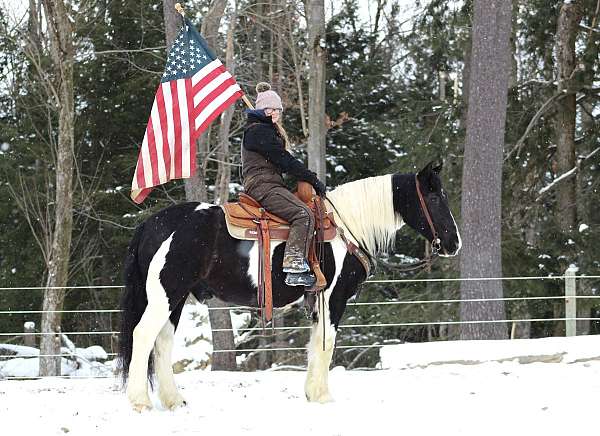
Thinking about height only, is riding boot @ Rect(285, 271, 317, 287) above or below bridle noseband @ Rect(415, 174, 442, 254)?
below

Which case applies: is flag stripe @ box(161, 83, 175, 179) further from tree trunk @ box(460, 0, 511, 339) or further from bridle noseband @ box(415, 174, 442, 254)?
tree trunk @ box(460, 0, 511, 339)

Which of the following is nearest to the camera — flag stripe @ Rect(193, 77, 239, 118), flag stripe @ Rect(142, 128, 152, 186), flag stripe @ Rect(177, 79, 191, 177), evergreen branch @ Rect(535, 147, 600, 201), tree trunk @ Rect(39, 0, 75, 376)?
flag stripe @ Rect(142, 128, 152, 186)

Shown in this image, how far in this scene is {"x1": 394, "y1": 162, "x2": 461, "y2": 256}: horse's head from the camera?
625cm

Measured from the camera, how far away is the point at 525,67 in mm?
19531

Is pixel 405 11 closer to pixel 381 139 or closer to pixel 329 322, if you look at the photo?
pixel 381 139

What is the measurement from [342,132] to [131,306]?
12.5 metres

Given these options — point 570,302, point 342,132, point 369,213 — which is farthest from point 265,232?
point 342,132

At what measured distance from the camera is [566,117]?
1360 centimetres

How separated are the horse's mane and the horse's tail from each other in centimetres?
165

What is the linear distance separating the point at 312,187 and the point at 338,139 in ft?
39.5

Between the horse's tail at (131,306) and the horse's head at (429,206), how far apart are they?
2174mm

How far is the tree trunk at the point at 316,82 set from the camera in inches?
456

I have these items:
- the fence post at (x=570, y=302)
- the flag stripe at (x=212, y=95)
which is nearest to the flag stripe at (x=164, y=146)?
the flag stripe at (x=212, y=95)

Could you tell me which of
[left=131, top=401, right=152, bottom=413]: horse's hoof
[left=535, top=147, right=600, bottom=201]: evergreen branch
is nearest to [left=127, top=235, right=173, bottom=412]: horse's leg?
[left=131, top=401, right=152, bottom=413]: horse's hoof
